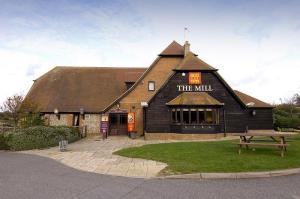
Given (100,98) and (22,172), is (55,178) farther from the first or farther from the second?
(100,98)

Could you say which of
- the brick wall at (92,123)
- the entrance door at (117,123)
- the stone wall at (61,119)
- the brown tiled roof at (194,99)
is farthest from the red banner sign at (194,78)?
the stone wall at (61,119)

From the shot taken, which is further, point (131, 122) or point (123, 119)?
point (123, 119)

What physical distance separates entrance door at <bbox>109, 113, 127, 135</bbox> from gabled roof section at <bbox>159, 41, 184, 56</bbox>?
24.3 ft

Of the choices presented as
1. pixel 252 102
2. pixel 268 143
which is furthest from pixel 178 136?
A: pixel 268 143

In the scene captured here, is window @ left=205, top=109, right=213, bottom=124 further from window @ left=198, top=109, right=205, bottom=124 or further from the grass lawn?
the grass lawn

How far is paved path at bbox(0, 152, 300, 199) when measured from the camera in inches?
307

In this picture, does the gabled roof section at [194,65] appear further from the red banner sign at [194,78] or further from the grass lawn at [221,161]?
the grass lawn at [221,161]

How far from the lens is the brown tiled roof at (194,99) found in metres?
25.0

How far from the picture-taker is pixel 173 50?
31.4 metres

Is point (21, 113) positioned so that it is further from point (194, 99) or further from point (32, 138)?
point (194, 99)

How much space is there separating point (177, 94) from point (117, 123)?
7.23m

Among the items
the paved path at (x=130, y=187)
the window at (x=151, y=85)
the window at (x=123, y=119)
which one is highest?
the window at (x=151, y=85)

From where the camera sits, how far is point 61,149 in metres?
18.5

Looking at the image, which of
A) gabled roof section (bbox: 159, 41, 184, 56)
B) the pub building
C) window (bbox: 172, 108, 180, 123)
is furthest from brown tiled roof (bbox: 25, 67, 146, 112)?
window (bbox: 172, 108, 180, 123)
